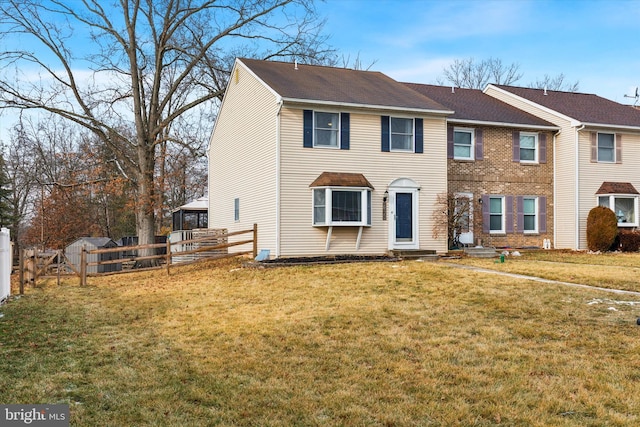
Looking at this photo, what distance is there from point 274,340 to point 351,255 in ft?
33.4

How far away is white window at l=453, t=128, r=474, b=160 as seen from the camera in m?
21.1

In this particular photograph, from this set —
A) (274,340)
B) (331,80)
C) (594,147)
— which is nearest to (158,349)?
(274,340)

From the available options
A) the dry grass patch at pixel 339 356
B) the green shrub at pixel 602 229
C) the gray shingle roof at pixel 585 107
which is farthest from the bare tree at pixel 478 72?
the dry grass patch at pixel 339 356

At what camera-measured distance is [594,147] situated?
2212cm

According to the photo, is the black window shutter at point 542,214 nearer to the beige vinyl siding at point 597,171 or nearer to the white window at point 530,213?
the white window at point 530,213

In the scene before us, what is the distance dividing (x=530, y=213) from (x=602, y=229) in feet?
8.65

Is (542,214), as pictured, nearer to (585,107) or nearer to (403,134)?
(585,107)

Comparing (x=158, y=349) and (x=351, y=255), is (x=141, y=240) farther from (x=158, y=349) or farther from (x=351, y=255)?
(x=158, y=349)

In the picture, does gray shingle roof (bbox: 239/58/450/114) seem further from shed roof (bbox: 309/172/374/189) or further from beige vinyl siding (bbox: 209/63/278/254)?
shed roof (bbox: 309/172/374/189)

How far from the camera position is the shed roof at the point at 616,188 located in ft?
71.8

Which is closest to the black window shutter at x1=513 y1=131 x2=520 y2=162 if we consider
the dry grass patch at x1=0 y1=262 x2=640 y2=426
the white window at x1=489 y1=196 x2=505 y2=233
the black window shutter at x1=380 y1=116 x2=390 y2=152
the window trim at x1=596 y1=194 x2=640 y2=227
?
the white window at x1=489 y1=196 x2=505 y2=233

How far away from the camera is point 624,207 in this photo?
73.8 feet

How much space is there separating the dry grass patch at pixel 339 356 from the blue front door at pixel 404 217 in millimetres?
6490

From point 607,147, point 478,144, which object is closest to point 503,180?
point 478,144
